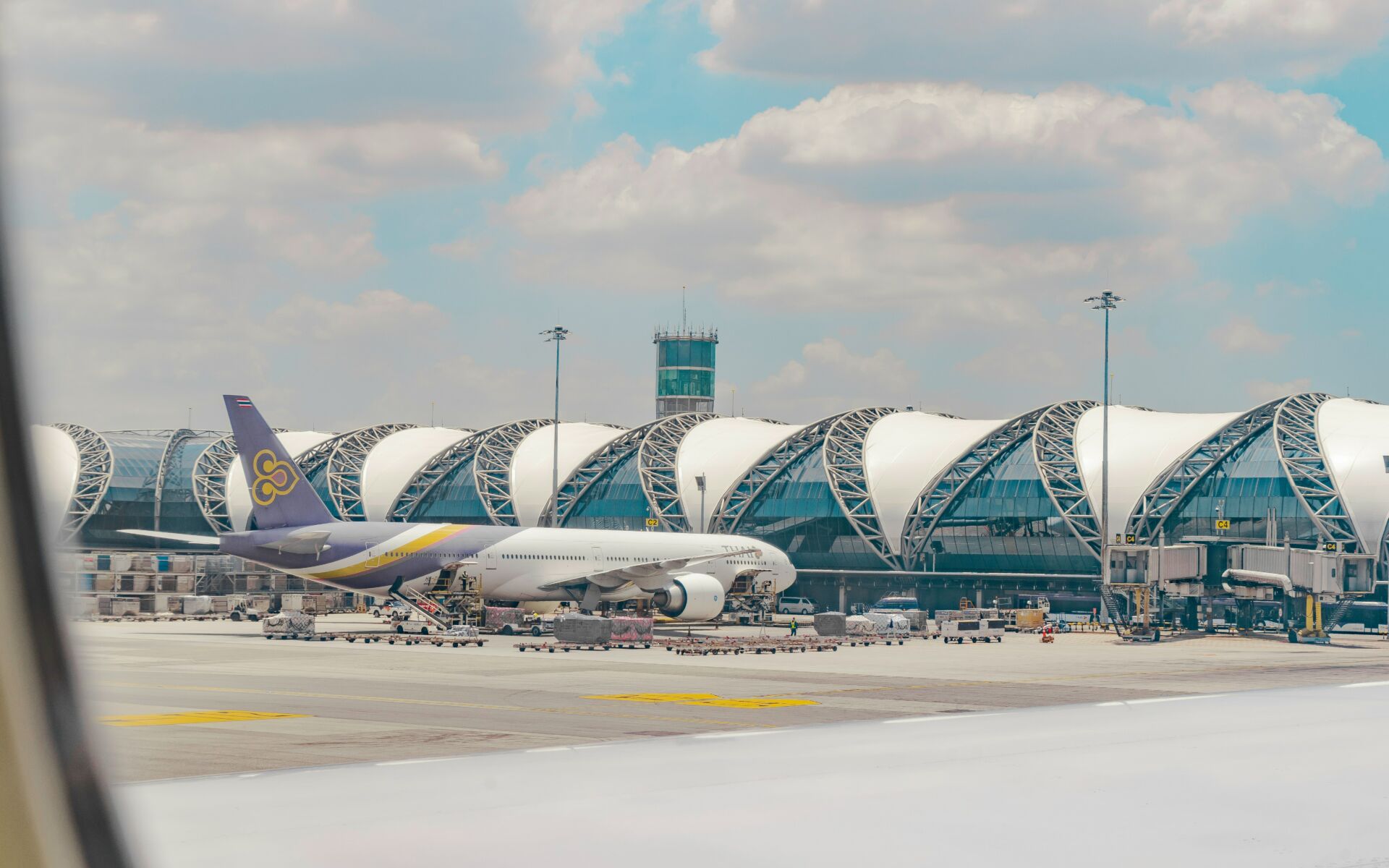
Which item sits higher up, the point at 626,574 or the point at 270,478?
the point at 270,478

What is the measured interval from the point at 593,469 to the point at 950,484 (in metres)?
28.1

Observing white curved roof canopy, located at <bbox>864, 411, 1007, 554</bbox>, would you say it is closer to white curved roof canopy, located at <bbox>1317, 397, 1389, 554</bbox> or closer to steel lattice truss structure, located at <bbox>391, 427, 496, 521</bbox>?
white curved roof canopy, located at <bbox>1317, 397, 1389, 554</bbox>

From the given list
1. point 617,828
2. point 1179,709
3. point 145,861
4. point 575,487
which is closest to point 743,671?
point 1179,709

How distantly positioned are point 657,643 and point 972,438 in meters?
48.3

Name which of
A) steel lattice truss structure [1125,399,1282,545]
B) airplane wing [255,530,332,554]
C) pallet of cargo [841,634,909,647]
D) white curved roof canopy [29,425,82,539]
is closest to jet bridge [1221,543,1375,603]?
steel lattice truss structure [1125,399,1282,545]

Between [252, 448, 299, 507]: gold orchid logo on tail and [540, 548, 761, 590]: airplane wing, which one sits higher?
[252, 448, 299, 507]: gold orchid logo on tail

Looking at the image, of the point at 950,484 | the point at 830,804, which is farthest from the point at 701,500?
the point at 830,804

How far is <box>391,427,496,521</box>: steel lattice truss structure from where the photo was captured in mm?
116250

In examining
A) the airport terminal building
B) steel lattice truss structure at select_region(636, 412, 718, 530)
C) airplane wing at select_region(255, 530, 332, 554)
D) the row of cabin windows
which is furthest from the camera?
steel lattice truss structure at select_region(636, 412, 718, 530)

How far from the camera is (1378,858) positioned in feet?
35.6

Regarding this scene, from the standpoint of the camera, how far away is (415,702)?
2928 centimetres

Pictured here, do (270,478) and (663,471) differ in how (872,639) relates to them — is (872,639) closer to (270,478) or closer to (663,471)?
(270,478)

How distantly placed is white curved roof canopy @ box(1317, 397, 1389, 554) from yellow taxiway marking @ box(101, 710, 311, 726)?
231 ft

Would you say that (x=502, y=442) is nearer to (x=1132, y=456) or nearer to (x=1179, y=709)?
(x=1132, y=456)
